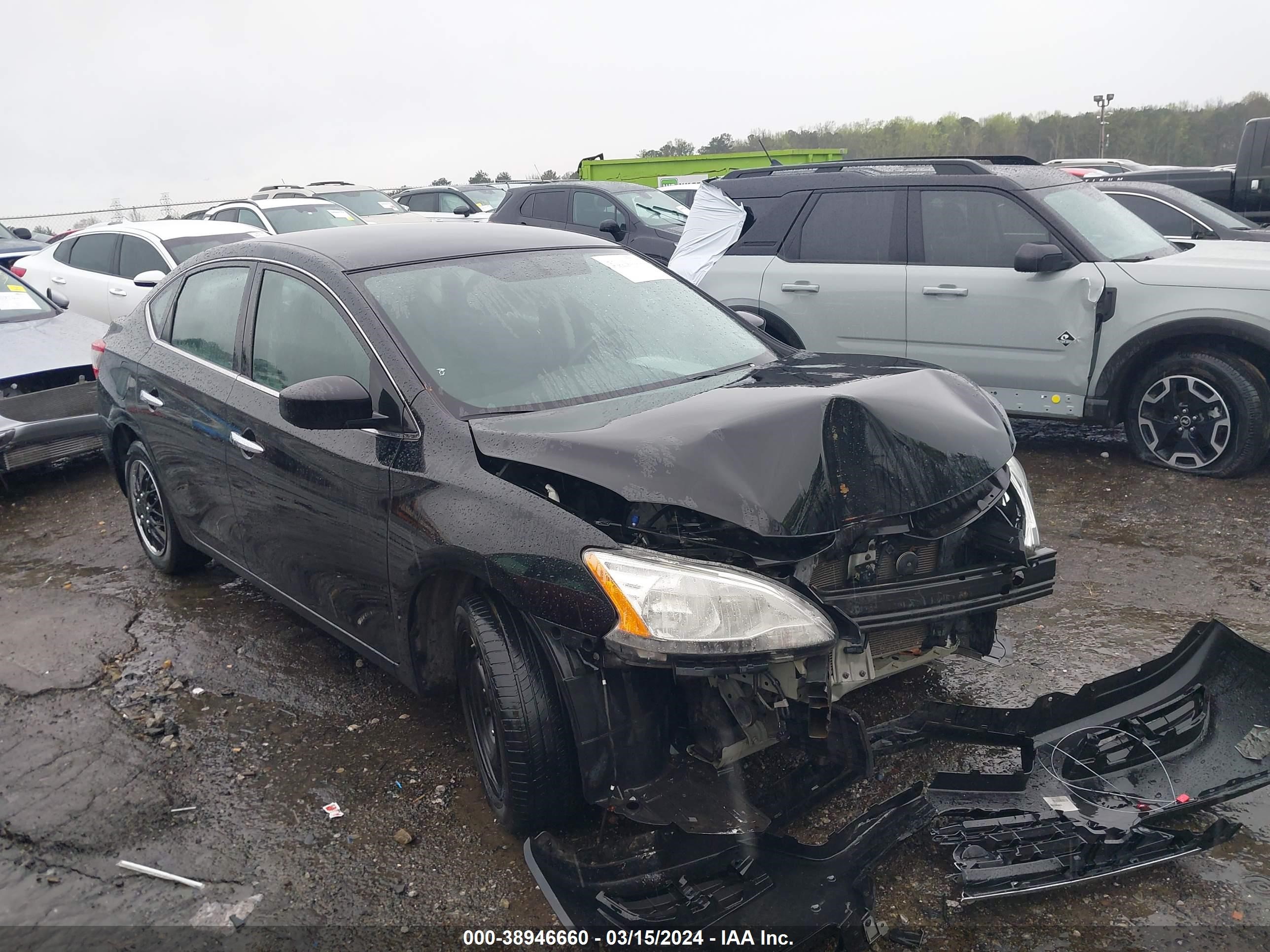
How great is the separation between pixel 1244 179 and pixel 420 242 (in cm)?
1351

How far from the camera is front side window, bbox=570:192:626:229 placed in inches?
489

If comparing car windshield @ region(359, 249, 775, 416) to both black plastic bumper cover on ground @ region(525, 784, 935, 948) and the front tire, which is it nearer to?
black plastic bumper cover on ground @ region(525, 784, 935, 948)

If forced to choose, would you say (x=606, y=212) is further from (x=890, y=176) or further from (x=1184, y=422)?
(x=1184, y=422)

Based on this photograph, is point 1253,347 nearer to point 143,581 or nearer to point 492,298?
point 492,298

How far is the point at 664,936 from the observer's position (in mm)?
2480

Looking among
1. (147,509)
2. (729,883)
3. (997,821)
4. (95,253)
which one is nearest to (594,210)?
(95,253)

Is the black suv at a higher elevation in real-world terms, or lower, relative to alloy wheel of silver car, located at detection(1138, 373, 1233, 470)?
higher

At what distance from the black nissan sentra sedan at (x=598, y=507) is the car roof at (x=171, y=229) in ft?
23.5

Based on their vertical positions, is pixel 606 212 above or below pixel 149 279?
above

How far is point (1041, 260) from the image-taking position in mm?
6293

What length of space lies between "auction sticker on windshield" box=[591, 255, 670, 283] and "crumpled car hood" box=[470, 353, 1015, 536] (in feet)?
3.44

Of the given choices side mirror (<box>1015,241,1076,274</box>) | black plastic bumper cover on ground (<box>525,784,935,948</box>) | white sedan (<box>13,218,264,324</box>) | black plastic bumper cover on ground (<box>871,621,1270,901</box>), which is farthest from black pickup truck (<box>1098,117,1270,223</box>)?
black plastic bumper cover on ground (<box>525,784,935,948</box>)

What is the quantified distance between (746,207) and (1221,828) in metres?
5.93

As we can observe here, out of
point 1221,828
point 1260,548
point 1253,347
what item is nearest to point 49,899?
point 1221,828
